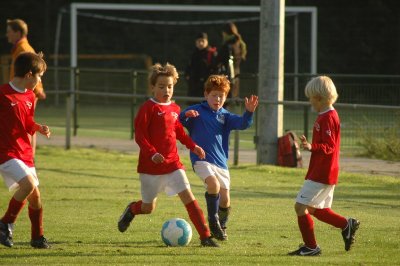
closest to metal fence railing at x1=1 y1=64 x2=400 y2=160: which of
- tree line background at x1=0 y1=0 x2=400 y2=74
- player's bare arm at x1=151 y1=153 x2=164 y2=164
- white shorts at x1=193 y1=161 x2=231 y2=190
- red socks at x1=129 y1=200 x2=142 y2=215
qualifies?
tree line background at x1=0 y1=0 x2=400 y2=74

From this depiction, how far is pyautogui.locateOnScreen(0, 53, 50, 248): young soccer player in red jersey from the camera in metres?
9.18

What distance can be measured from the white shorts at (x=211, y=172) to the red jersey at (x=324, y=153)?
115cm

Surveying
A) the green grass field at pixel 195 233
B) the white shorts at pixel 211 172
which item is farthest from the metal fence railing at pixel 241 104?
the white shorts at pixel 211 172

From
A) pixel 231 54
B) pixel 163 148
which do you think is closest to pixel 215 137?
pixel 163 148

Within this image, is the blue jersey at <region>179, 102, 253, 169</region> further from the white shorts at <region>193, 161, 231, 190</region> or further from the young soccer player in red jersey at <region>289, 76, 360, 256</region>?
the young soccer player in red jersey at <region>289, 76, 360, 256</region>

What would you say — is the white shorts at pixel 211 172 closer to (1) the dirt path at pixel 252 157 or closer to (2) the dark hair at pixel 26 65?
(2) the dark hair at pixel 26 65

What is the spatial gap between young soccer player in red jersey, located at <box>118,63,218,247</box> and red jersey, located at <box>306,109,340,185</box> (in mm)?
1039

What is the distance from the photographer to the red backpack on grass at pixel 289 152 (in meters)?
16.4

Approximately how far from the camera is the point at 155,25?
35594mm

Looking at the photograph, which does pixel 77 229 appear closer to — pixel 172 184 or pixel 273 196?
pixel 172 184

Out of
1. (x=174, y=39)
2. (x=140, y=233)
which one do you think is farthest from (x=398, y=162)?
(x=174, y=39)

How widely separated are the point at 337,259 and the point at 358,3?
28.0 m

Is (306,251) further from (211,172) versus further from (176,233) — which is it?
(211,172)

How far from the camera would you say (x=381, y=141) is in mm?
17375
